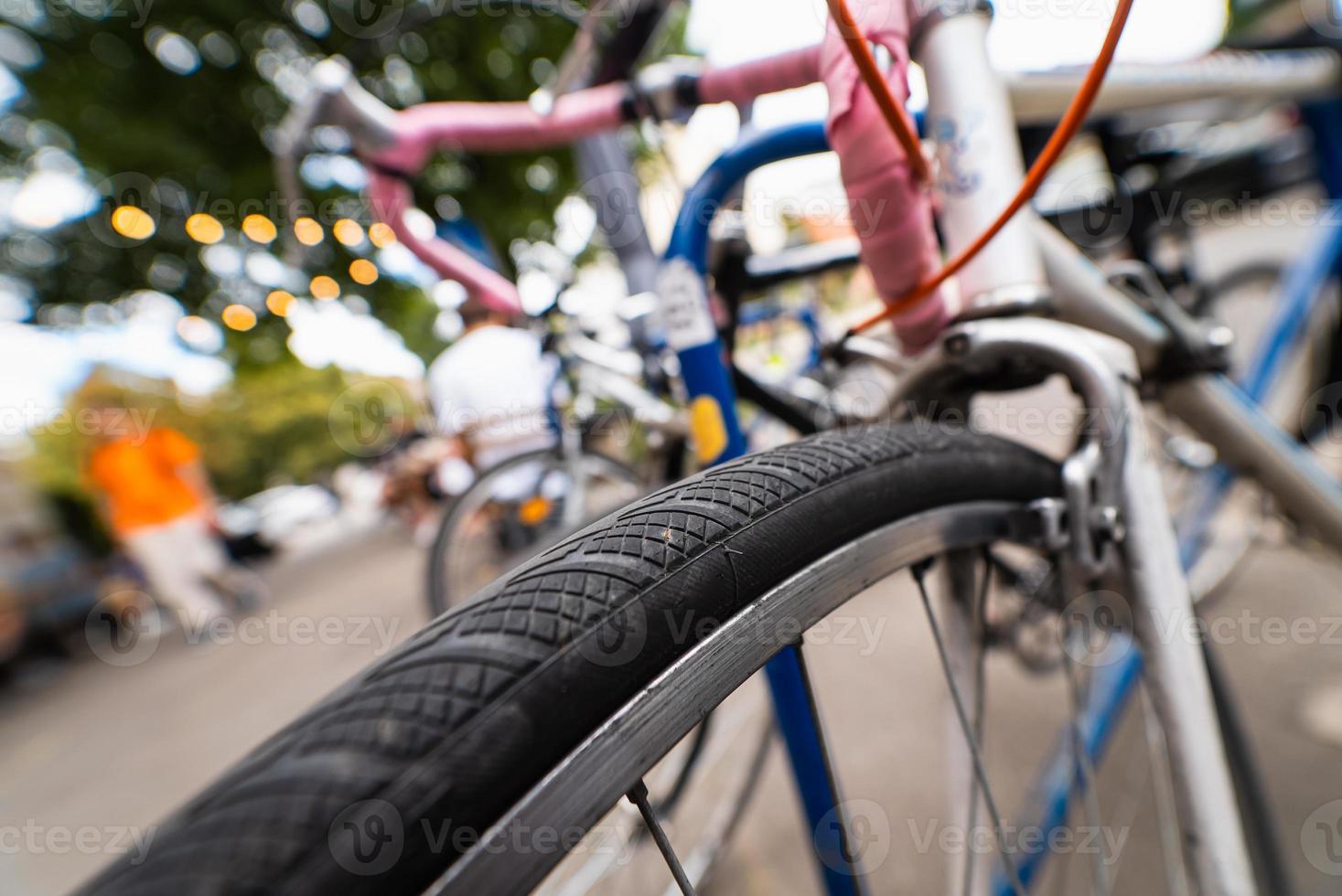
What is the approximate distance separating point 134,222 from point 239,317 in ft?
8.38

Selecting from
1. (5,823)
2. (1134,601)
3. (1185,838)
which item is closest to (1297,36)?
(1134,601)

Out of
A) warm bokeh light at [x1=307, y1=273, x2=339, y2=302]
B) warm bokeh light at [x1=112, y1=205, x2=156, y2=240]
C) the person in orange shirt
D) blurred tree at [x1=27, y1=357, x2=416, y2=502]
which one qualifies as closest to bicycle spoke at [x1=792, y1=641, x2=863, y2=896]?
warm bokeh light at [x1=112, y1=205, x2=156, y2=240]

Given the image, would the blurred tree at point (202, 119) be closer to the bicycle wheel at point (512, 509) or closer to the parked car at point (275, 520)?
the bicycle wheel at point (512, 509)

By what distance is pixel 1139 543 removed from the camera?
1.60ft

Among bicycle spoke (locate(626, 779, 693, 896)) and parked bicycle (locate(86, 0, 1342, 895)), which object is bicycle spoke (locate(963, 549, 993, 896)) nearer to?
parked bicycle (locate(86, 0, 1342, 895))

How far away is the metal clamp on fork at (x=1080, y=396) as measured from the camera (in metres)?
0.47

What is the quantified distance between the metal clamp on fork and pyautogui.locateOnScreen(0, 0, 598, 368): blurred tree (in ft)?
12.8

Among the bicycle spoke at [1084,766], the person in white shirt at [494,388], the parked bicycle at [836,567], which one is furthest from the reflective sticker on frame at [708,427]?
the person in white shirt at [494,388]

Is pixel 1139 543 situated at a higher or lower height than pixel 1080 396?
lower

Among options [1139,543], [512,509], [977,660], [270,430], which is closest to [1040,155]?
[1139,543]

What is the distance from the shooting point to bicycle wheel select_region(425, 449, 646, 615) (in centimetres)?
174

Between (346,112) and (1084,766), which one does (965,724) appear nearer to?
(1084,766)

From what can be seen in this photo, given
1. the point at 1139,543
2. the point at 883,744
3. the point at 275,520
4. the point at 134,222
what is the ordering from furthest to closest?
the point at 275,520
the point at 134,222
the point at 883,744
the point at 1139,543

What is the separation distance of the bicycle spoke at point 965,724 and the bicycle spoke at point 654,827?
0.27 metres
